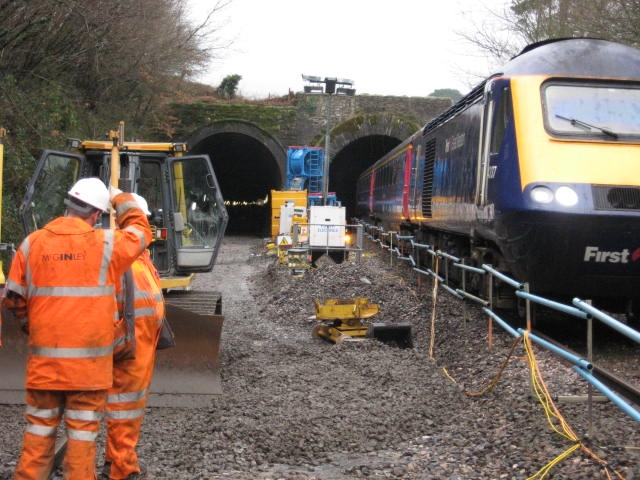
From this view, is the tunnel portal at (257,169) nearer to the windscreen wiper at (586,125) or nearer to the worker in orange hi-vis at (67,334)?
the windscreen wiper at (586,125)

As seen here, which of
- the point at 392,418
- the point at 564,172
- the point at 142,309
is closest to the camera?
the point at 142,309

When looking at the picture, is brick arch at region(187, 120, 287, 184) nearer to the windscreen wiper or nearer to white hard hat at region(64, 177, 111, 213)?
the windscreen wiper

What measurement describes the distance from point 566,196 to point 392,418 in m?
2.97

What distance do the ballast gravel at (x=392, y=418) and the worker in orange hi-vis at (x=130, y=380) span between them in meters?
0.28

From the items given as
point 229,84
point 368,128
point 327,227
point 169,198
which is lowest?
point 327,227

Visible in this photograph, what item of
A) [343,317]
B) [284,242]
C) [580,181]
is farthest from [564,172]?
[284,242]

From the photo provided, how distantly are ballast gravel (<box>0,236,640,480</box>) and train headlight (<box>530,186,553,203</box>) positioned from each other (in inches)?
56.4

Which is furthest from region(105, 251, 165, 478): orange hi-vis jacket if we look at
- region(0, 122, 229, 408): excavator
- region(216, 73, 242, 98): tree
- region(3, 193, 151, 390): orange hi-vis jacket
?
region(216, 73, 242, 98): tree

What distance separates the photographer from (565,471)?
429cm

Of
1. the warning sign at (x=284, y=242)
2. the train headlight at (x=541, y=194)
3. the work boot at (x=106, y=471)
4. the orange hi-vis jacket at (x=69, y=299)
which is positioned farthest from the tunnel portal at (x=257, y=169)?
the orange hi-vis jacket at (x=69, y=299)

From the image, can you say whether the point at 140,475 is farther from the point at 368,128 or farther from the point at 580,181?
the point at 368,128

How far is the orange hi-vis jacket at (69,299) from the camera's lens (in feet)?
12.9

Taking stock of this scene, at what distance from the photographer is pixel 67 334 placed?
394 centimetres

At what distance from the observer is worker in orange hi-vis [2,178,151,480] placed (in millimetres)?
3934
